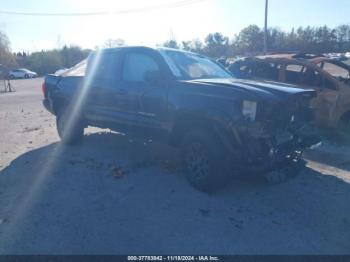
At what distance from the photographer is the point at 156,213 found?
13.4 feet

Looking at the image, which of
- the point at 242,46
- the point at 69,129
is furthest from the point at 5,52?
the point at 69,129

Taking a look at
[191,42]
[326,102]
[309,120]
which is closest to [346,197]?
[309,120]

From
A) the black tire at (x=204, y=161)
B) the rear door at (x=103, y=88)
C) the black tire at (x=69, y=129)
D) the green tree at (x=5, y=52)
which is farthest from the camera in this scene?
the green tree at (x=5, y=52)

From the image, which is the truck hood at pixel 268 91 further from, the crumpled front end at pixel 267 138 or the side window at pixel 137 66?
the side window at pixel 137 66

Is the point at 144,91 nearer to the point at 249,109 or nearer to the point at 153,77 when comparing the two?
the point at 153,77

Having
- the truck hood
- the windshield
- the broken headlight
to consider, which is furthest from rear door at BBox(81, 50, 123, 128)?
the broken headlight

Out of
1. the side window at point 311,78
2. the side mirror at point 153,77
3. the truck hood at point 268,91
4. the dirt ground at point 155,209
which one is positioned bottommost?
the dirt ground at point 155,209

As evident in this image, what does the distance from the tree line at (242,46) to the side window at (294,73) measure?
134 ft

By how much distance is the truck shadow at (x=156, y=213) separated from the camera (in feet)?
11.2

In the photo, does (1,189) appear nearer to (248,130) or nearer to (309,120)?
(248,130)

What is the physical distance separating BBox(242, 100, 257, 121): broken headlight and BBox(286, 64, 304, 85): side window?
4255mm

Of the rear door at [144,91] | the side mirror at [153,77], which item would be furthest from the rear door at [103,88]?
the side mirror at [153,77]

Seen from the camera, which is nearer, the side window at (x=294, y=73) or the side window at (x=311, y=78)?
the side window at (x=311, y=78)

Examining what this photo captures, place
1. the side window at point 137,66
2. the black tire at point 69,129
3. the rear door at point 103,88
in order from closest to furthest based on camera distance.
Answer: the side window at point 137,66, the rear door at point 103,88, the black tire at point 69,129
